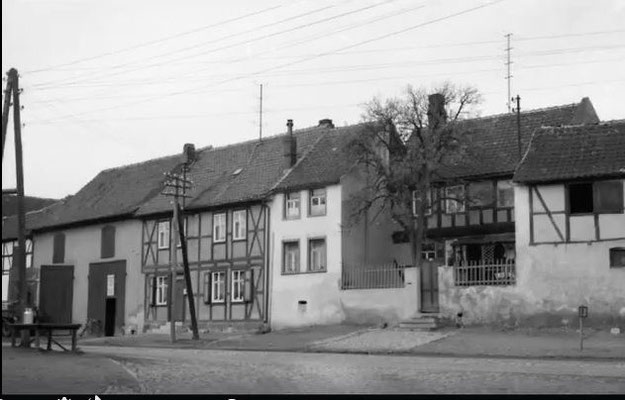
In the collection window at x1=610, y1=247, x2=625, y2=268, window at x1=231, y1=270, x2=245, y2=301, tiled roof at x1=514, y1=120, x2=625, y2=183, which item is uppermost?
tiled roof at x1=514, y1=120, x2=625, y2=183

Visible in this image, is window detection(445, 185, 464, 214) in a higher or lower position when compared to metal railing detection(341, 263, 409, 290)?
higher

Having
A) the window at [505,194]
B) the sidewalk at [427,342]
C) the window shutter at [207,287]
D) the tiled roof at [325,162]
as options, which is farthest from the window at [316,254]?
the window at [505,194]

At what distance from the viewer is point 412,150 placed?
4025cm

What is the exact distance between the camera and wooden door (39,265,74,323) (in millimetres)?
54688

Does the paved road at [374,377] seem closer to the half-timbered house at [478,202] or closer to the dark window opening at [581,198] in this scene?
the dark window opening at [581,198]

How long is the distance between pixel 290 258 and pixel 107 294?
13.6 meters

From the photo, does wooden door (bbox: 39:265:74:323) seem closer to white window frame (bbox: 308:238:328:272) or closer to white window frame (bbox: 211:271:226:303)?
white window frame (bbox: 211:271:226:303)

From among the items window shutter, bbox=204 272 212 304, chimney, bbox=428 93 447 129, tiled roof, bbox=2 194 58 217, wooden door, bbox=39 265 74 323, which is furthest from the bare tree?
tiled roof, bbox=2 194 58 217

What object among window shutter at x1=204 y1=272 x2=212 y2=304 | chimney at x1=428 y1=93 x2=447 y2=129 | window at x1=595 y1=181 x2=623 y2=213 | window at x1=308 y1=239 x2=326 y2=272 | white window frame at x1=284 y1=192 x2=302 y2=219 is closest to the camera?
window at x1=595 y1=181 x2=623 y2=213

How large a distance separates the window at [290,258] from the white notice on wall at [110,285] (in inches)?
507

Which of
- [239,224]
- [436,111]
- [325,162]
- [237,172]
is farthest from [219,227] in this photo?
[436,111]

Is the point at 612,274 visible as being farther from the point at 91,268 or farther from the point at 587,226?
the point at 91,268

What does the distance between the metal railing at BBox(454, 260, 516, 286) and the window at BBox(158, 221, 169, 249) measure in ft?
60.6

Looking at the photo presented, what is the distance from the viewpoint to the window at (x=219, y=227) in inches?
1873
